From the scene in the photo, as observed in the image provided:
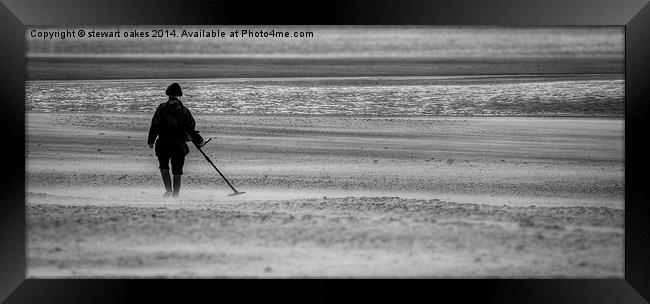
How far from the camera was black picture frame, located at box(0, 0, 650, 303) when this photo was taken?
229 inches

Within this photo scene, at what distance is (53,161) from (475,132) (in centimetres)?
463

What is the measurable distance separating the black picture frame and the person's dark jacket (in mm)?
1896

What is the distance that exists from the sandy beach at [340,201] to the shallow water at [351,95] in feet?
0.62

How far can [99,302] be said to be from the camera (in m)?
5.80

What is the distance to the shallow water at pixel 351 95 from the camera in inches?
344

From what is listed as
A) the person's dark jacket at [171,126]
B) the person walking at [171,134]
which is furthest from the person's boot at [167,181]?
the person's dark jacket at [171,126]

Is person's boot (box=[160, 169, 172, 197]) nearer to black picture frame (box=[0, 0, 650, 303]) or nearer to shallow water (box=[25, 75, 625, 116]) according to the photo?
shallow water (box=[25, 75, 625, 116])

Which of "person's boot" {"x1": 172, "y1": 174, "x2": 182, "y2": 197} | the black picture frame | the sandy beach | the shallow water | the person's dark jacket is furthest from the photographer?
the shallow water

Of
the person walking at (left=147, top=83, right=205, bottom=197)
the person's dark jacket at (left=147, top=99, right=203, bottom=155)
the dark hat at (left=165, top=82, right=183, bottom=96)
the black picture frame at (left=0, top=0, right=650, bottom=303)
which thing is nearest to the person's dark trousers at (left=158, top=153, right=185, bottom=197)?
the person walking at (left=147, top=83, right=205, bottom=197)

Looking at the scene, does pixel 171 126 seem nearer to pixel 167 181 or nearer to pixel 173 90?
pixel 173 90
